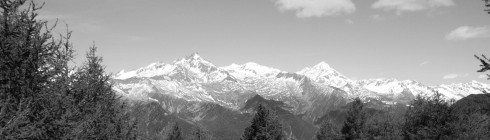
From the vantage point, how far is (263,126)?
38156 mm

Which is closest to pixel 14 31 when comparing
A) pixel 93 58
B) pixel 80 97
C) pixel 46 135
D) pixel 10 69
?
pixel 10 69

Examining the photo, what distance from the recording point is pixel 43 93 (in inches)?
543

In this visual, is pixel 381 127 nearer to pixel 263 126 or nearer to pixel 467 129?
pixel 467 129

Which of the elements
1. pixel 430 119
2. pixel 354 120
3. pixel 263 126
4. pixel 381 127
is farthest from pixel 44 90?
pixel 381 127

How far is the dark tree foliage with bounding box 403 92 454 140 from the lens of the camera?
3219 centimetres

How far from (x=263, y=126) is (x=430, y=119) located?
582 inches

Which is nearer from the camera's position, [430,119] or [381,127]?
[430,119]

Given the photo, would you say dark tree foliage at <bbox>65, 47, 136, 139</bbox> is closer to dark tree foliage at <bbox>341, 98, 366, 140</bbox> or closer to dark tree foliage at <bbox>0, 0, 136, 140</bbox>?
dark tree foliage at <bbox>0, 0, 136, 140</bbox>

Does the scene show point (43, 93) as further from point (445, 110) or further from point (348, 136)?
point (348, 136)

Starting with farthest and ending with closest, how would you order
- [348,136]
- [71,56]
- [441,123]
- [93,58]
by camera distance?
1. [348,136]
2. [441,123]
3. [93,58]
4. [71,56]

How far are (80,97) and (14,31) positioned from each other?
828 cm

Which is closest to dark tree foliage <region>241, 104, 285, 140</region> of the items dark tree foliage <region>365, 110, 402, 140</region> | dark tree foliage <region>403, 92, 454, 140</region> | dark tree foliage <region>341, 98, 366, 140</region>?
dark tree foliage <region>341, 98, 366, 140</region>

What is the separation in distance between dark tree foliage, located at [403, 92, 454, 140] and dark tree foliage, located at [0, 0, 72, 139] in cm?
2802

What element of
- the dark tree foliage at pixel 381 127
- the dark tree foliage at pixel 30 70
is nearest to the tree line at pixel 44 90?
the dark tree foliage at pixel 30 70
